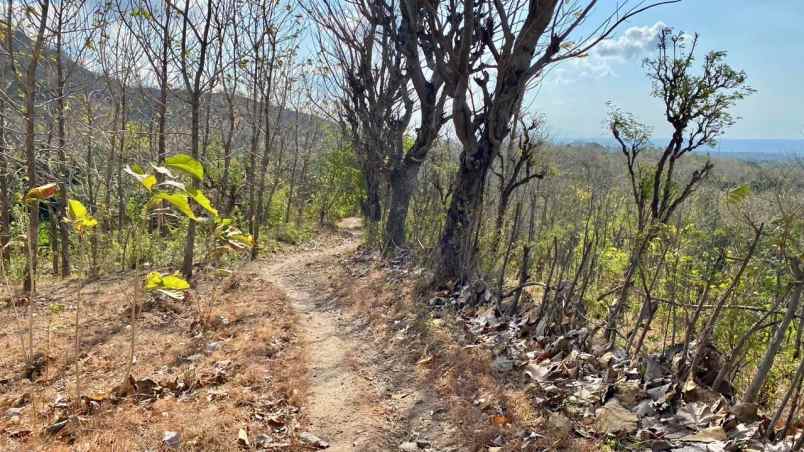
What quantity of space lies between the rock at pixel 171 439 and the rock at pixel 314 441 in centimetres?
85

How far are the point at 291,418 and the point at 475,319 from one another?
2.29 meters

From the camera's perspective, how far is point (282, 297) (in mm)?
7711

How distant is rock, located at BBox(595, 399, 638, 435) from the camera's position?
115 inches

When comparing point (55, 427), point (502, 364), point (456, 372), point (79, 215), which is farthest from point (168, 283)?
point (502, 364)

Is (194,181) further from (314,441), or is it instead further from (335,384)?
(314,441)

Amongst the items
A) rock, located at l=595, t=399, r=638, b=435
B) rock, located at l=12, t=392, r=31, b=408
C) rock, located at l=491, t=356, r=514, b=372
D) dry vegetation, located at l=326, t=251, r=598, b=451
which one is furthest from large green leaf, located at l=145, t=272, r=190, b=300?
rock, located at l=595, t=399, r=638, b=435

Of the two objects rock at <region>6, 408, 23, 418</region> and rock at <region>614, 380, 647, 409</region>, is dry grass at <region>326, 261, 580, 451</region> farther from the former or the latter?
rock at <region>6, 408, 23, 418</region>

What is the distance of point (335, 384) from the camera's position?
445 cm

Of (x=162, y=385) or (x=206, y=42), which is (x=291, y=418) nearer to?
(x=162, y=385)

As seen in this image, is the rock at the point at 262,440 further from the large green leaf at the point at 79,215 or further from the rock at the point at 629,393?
the rock at the point at 629,393

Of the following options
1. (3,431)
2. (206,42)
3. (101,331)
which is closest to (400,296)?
(101,331)

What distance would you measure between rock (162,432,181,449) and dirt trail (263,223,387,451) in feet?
3.12

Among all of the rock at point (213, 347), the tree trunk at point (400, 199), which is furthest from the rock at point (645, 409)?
the tree trunk at point (400, 199)

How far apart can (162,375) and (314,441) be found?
202cm
